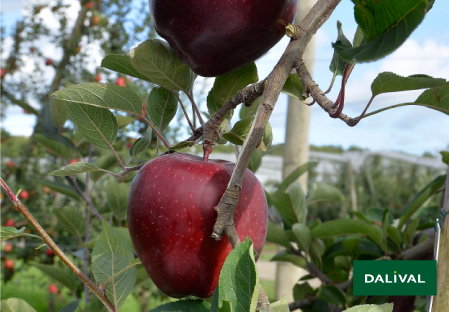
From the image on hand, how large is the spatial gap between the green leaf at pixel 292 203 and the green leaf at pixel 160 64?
1.26ft

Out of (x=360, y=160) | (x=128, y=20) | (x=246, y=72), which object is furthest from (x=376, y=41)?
(x=360, y=160)

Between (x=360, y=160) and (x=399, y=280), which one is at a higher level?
(x=360, y=160)

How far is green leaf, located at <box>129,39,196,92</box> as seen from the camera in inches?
13.6

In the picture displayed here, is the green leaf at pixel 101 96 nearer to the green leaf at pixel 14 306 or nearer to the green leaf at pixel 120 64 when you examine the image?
the green leaf at pixel 120 64

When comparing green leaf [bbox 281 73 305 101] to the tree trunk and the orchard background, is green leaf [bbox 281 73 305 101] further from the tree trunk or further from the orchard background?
the tree trunk

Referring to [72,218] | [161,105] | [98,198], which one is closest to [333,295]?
[161,105]

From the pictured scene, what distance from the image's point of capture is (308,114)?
1.23 m

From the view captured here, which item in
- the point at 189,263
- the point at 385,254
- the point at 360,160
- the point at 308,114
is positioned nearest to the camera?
the point at 189,263

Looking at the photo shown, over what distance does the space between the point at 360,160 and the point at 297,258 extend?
7536 millimetres

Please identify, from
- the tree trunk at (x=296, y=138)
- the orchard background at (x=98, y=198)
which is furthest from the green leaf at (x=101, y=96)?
the tree trunk at (x=296, y=138)

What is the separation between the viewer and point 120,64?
0.39 metres

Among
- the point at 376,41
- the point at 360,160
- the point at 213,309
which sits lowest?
the point at 213,309

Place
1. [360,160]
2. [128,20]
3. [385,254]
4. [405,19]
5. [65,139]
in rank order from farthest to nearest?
[360,160], [128,20], [65,139], [385,254], [405,19]

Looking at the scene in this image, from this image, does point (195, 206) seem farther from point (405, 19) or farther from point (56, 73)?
point (56, 73)
